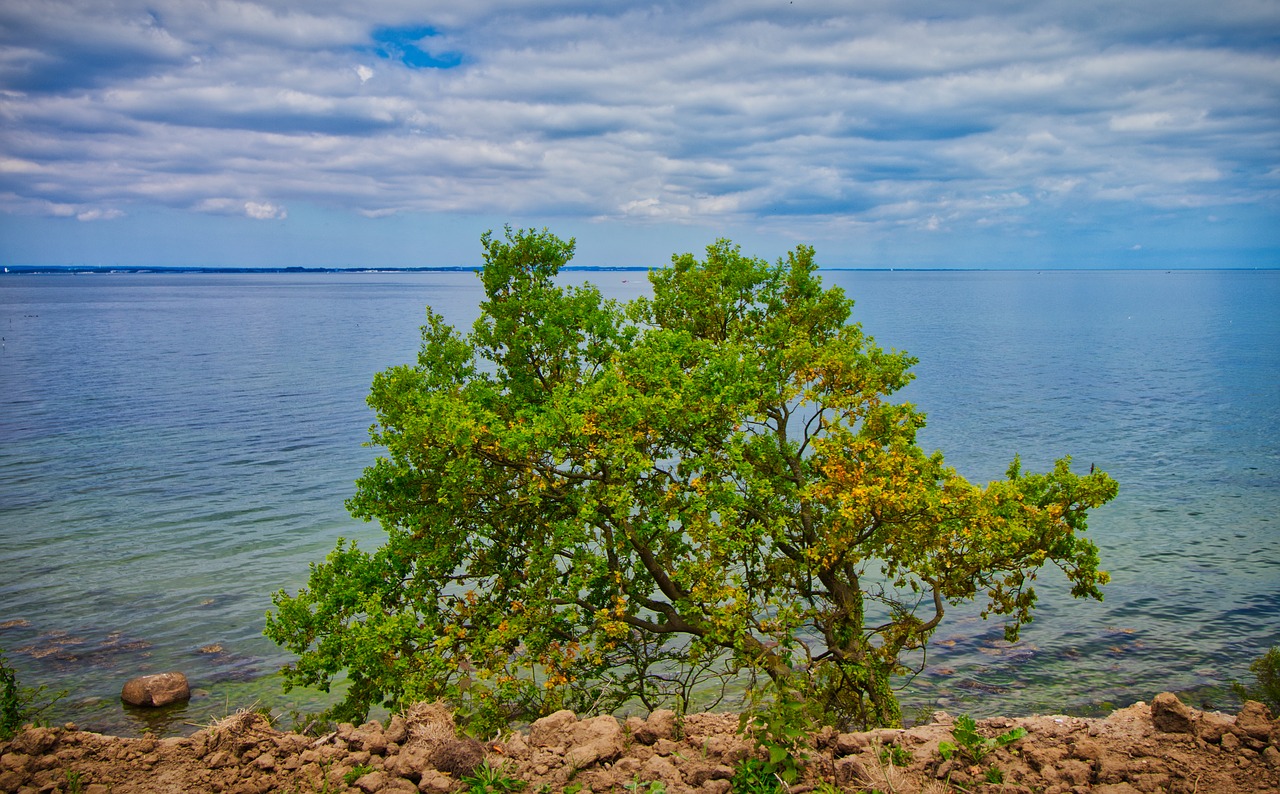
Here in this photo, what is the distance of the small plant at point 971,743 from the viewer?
1062 centimetres

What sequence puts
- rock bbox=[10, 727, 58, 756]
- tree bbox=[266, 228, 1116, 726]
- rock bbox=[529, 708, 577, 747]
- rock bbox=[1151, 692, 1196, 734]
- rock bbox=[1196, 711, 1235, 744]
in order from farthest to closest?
tree bbox=[266, 228, 1116, 726], rock bbox=[529, 708, 577, 747], rock bbox=[10, 727, 58, 756], rock bbox=[1151, 692, 1196, 734], rock bbox=[1196, 711, 1235, 744]

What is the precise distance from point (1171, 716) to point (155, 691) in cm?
2204

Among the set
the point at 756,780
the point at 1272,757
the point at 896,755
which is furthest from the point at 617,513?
the point at 1272,757

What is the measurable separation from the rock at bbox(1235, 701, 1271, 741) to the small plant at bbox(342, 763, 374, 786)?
11.0m

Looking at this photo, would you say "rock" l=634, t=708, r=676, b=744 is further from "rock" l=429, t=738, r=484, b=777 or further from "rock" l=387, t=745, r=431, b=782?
"rock" l=387, t=745, r=431, b=782

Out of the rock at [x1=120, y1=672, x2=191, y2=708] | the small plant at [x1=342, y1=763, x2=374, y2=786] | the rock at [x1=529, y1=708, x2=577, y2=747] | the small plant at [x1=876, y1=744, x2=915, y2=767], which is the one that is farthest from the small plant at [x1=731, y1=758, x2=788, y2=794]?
the rock at [x1=120, y1=672, x2=191, y2=708]

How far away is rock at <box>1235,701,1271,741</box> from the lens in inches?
417

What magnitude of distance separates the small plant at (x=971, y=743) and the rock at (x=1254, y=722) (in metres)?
2.63

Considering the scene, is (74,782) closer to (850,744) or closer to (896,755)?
(850,744)

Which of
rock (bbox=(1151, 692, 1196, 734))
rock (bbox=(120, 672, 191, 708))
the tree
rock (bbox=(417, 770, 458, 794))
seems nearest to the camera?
rock (bbox=(417, 770, 458, 794))

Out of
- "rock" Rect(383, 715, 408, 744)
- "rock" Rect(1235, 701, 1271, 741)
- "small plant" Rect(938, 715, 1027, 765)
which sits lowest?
"rock" Rect(383, 715, 408, 744)

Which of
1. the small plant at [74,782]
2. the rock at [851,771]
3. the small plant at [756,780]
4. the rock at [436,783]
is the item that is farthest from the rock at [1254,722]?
the small plant at [74,782]

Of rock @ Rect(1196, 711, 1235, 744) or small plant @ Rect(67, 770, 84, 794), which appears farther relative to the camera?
rock @ Rect(1196, 711, 1235, 744)

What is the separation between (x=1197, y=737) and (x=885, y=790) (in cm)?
430
